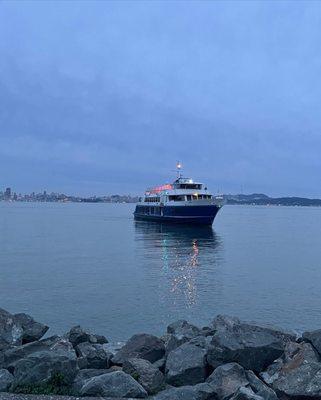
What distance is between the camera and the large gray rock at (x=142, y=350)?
10766 mm

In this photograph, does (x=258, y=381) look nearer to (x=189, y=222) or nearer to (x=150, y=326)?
(x=150, y=326)

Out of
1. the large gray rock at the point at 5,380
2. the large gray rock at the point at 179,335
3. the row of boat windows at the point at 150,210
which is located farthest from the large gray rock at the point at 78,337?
the row of boat windows at the point at 150,210

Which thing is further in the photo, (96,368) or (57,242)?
(57,242)

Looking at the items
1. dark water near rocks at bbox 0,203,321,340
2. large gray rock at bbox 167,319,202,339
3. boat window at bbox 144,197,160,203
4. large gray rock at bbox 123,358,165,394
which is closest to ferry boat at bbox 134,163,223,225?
boat window at bbox 144,197,160,203

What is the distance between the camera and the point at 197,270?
109 feet

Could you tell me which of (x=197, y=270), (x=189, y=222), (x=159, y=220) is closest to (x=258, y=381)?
(x=197, y=270)

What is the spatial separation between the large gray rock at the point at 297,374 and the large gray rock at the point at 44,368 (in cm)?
389

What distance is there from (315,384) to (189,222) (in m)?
64.4

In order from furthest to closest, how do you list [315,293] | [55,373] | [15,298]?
[315,293]
[15,298]
[55,373]

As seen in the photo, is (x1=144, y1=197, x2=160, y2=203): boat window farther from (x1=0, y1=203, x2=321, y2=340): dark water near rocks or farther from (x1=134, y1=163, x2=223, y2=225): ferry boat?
(x1=0, y1=203, x2=321, y2=340): dark water near rocks

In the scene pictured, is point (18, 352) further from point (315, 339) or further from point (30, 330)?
point (315, 339)

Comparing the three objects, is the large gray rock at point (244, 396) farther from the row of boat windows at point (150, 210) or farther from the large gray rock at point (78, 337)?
the row of boat windows at point (150, 210)

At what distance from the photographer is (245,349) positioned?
9.78 meters

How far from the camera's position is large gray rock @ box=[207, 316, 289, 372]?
9.71 m
